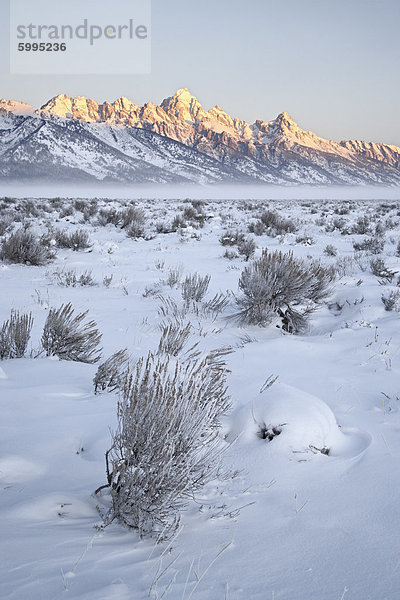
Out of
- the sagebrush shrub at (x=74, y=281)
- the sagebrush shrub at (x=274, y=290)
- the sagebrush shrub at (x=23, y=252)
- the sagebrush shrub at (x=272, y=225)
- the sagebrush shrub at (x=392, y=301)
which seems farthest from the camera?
the sagebrush shrub at (x=272, y=225)

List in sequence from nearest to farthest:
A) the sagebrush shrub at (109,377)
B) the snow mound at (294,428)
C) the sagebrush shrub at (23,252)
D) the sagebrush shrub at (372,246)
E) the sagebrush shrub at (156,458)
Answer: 1. the sagebrush shrub at (156,458)
2. the snow mound at (294,428)
3. the sagebrush shrub at (109,377)
4. the sagebrush shrub at (23,252)
5. the sagebrush shrub at (372,246)

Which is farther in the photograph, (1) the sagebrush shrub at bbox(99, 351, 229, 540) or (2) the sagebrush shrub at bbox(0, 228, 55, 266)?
(2) the sagebrush shrub at bbox(0, 228, 55, 266)

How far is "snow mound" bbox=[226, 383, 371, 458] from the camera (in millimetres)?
2100

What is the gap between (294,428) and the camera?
2.14m

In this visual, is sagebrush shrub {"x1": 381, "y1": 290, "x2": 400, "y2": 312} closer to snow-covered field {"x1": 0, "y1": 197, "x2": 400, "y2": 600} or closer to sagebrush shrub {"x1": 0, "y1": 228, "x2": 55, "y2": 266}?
snow-covered field {"x1": 0, "y1": 197, "x2": 400, "y2": 600}

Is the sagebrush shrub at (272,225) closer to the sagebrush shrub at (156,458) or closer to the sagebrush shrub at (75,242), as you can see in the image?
the sagebrush shrub at (75,242)

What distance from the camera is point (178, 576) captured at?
1.25m

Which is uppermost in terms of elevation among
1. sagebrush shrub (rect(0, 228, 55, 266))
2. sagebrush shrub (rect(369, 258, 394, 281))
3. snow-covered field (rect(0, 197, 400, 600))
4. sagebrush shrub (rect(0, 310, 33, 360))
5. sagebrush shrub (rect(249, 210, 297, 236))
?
sagebrush shrub (rect(249, 210, 297, 236))

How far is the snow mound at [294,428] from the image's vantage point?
2100mm

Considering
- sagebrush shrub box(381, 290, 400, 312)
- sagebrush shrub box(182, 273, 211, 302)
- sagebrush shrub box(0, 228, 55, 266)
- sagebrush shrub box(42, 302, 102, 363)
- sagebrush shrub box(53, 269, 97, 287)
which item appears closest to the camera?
sagebrush shrub box(42, 302, 102, 363)

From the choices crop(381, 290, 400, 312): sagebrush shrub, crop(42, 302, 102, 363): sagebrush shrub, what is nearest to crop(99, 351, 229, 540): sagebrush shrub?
crop(42, 302, 102, 363): sagebrush shrub

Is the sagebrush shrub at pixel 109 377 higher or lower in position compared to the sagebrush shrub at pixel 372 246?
lower

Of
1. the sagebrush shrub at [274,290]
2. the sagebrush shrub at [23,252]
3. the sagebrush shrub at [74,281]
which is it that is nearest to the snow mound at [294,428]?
the sagebrush shrub at [274,290]

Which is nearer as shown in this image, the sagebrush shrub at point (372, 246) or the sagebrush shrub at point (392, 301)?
the sagebrush shrub at point (392, 301)
